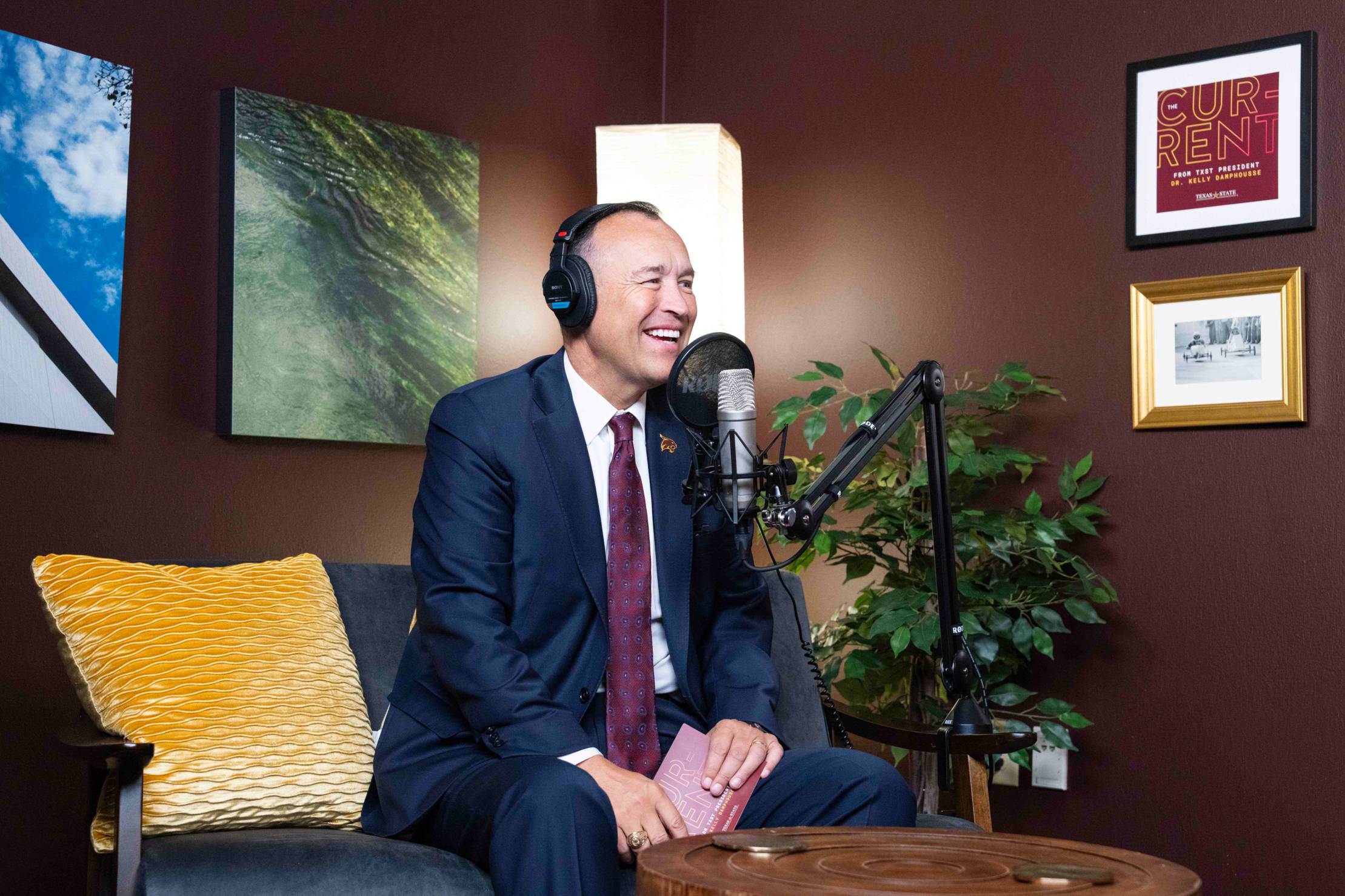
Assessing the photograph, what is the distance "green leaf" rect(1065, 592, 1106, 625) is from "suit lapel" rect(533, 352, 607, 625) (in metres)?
1.21

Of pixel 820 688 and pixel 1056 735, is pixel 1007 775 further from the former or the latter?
pixel 820 688

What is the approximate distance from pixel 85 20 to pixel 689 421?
183 centimetres

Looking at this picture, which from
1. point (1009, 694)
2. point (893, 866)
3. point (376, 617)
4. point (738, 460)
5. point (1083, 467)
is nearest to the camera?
point (893, 866)

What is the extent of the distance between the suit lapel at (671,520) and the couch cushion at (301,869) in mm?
425

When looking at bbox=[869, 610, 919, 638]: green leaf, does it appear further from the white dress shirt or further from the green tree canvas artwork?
the green tree canvas artwork

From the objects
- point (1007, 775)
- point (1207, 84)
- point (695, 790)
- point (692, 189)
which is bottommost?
point (1007, 775)

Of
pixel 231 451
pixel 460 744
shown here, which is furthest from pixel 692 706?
pixel 231 451

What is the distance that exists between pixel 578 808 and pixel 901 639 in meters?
1.21

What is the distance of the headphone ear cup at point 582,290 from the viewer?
2035mm

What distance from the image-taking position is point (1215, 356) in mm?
2930

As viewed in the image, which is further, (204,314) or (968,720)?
(204,314)

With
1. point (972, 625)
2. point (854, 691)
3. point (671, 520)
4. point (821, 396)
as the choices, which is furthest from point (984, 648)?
point (671, 520)

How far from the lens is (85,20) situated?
2.67 metres

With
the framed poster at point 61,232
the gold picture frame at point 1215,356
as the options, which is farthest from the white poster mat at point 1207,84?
the framed poster at point 61,232
